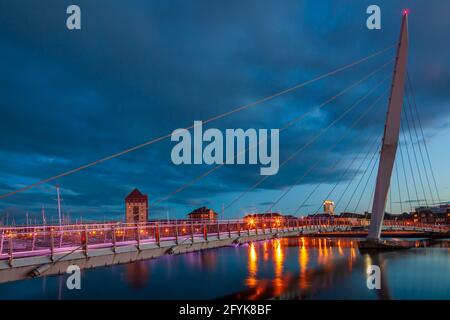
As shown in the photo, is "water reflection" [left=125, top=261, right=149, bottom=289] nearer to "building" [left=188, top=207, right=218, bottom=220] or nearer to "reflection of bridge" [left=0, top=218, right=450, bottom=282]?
"reflection of bridge" [left=0, top=218, right=450, bottom=282]

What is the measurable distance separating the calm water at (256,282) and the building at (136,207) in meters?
110

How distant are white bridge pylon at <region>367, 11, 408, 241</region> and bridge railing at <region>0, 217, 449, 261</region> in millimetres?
12679

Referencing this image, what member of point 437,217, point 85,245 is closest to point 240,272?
point 85,245

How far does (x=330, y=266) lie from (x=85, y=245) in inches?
1385

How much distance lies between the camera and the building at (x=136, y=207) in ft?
510

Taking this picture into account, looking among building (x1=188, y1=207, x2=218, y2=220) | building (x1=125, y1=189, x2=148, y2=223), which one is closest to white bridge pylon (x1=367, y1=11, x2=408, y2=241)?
building (x1=188, y1=207, x2=218, y2=220)

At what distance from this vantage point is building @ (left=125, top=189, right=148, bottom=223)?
15550cm

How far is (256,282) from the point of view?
1389 inches

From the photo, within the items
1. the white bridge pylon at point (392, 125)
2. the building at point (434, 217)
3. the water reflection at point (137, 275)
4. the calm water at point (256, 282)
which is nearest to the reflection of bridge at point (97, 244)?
the calm water at point (256, 282)

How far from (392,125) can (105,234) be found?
104 ft

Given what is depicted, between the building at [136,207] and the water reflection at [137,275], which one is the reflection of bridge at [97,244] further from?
the building at [136,207]

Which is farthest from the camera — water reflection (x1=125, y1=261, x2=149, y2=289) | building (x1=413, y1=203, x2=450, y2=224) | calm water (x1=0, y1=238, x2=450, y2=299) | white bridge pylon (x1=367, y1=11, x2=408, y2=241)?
building (x1=413, y1=203, x2=450, y2=224)
